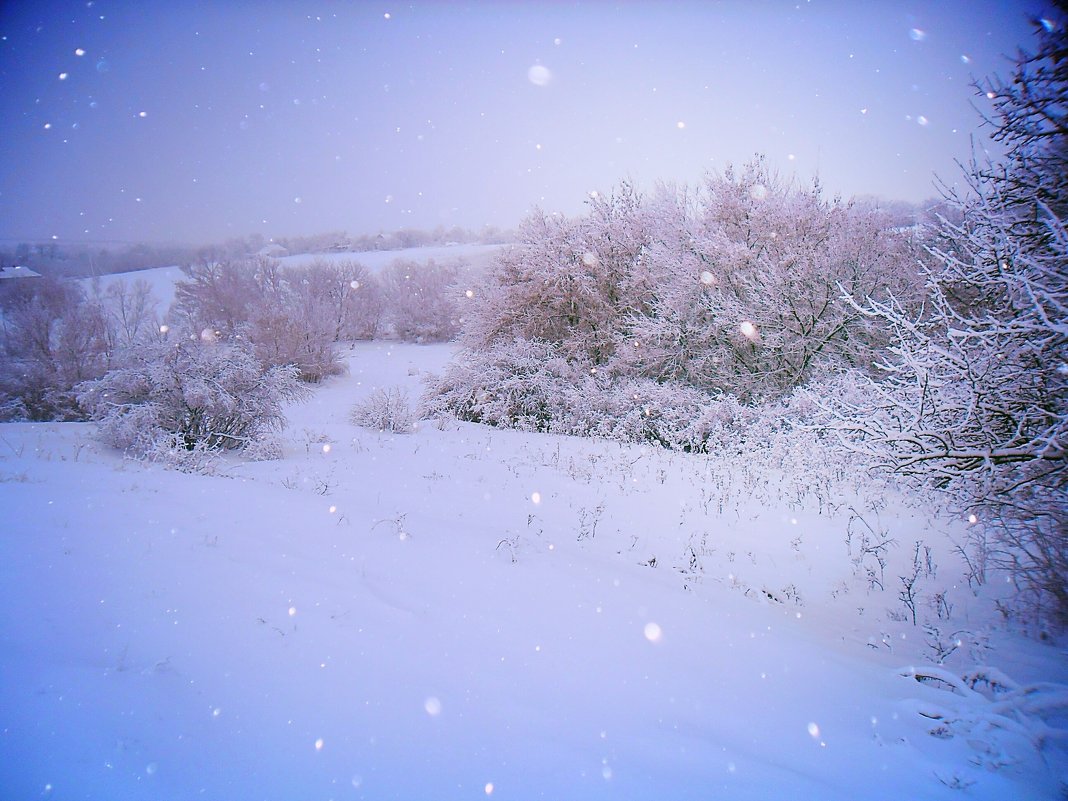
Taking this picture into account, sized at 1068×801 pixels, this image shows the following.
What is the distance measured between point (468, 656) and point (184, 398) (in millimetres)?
8449

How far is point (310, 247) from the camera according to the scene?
172 ft

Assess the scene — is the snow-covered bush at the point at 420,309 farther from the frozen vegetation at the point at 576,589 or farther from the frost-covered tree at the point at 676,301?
the frozen vegetation at the point at 576,589

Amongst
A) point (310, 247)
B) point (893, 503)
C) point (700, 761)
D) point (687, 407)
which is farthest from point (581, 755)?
point (310, 247)

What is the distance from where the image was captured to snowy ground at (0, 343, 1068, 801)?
2227mm

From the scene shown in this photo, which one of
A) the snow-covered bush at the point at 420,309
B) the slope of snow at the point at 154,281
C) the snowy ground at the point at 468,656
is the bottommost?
the snowy ground at the point at 468,656

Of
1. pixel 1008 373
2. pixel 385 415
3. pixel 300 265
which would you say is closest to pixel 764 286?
pixel 1008 373

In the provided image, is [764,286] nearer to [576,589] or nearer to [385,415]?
[385,415]

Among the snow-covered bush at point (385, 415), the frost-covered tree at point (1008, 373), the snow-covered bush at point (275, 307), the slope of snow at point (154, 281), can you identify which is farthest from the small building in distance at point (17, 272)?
the frost-covered tree at point (1008, 373)

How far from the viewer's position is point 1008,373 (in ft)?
13.0

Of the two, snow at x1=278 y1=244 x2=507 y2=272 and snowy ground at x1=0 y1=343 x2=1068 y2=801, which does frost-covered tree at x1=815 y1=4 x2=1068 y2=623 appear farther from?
snow at x1=278 y1=244 x2=507 y2=272

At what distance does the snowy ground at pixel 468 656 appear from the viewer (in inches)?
87.7

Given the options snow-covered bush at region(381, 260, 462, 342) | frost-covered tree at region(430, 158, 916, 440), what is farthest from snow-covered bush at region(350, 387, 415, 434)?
snow-covered bush at region(381, 260, 462, 342)

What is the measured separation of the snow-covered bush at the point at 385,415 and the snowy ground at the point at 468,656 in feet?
22.7

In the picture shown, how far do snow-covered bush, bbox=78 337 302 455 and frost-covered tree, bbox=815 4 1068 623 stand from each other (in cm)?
980
